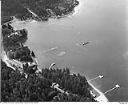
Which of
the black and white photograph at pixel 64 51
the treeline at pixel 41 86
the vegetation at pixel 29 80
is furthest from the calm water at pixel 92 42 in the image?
the treeline at pixel 41 86

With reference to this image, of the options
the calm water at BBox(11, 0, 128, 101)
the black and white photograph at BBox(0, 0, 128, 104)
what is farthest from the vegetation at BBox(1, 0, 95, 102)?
the calm water at BBox(11, 0, 128, 101)

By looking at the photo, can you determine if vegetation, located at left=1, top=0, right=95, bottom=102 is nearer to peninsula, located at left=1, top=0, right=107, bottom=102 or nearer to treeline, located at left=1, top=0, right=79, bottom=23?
peninsula, located at left=1, top=0, right=107, bottom=102

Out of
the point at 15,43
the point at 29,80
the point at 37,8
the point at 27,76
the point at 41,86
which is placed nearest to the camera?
the point at 41,86

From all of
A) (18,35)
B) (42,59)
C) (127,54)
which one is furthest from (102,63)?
(18,35)

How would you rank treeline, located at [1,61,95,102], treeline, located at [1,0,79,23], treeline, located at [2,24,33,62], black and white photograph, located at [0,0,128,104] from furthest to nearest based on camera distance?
treeline, located at [1,0,79,23], treeline, located at [2,24,33,62], black and white photograph, located at [0,0,128,104], treeline, located at [1,61,95,102]

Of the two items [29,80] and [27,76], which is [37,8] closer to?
[27,76]

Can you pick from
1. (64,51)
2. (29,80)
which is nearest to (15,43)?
(64,51)
